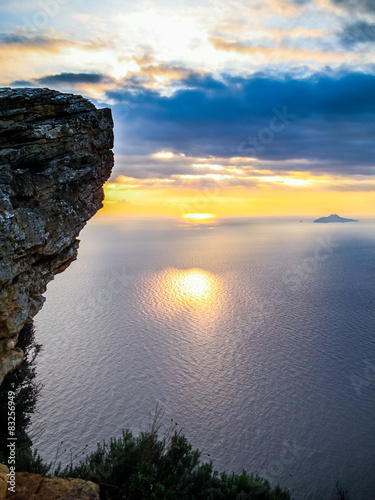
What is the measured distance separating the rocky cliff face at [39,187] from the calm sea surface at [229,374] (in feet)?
49.7

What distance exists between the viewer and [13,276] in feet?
32.4

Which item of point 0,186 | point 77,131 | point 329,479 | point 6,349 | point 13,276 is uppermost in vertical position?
point 77,131

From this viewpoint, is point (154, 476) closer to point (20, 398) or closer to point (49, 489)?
point (49, 489)

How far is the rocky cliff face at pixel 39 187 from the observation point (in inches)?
393

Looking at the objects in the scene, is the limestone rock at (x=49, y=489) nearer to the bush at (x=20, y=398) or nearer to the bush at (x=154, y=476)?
the bush at (x=154, y=476)

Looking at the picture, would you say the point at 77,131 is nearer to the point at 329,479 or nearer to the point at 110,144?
the point at 110,144

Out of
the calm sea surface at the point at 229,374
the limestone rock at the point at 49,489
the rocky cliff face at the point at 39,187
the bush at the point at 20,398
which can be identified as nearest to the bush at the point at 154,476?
the limestone rock at the point at 49,489

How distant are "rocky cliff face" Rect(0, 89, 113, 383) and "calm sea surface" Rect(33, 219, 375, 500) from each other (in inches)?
597

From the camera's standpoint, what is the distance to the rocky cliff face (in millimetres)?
9992

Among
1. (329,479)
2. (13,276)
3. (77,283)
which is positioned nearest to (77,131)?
(13,276)

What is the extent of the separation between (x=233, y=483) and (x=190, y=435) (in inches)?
404

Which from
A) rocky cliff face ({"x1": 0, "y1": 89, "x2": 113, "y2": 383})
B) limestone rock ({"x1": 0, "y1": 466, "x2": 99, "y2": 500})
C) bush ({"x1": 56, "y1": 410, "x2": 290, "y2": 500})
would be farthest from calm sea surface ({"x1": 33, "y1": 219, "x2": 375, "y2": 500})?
limestone rock ({"x1": 0, "y1": 466, "x2": 99, "y2": 500})

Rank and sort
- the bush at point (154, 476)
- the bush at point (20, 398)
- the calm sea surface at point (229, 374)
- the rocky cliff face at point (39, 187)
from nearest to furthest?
the bush at point (154, 476)
the rocky cliff face at point (39, 187)
the bush at point (20, 398)
the calm sea surface at point (229, 374)

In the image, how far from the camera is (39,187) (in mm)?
11188
